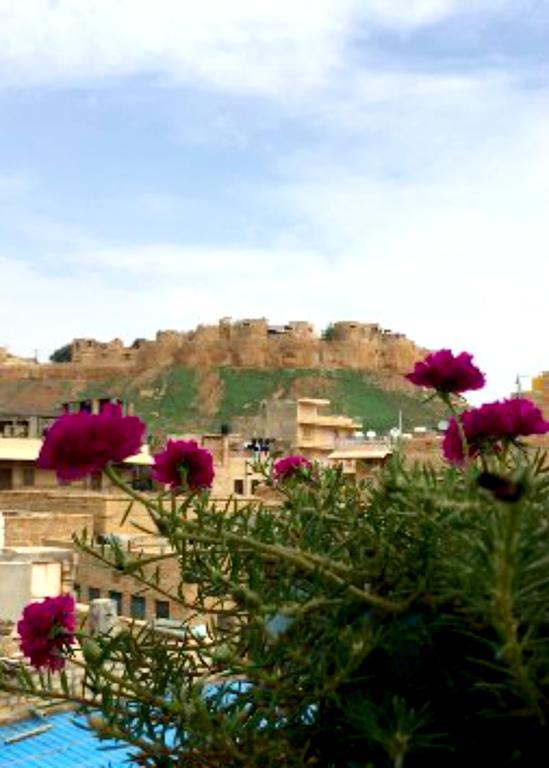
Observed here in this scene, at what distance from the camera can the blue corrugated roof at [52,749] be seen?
9.60 metres

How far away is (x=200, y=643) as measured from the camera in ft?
8.67

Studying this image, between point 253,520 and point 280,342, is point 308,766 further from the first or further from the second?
point 280,342

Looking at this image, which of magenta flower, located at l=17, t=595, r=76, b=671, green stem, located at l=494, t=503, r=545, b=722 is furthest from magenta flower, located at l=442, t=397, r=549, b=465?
magenta flower, located at l=17, t=595, r=76, b=671

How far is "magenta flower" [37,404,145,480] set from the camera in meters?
2.08

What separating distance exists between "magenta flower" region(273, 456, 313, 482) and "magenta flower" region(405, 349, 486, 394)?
891 mm

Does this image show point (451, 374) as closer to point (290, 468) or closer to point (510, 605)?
point (290, 468)

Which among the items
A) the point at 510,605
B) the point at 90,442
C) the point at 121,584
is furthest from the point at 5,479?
the point at 510,605

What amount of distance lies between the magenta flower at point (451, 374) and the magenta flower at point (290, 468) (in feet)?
2.92

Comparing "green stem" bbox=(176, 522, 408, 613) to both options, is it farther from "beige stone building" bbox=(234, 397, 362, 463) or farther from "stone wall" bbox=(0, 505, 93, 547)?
"beige stone building" bbox=(234, 397, 362, 463)

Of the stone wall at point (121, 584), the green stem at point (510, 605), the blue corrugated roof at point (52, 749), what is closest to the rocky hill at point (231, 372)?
the stone wall at point (121, 584)

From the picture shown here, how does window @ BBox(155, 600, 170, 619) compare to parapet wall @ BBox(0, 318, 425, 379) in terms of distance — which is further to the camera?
parapet wall @ BBox(0, 318, 425, 379)

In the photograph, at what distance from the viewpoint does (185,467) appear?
2781mm

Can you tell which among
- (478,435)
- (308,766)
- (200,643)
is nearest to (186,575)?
(200,643)

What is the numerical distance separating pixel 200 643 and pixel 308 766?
521 mm
